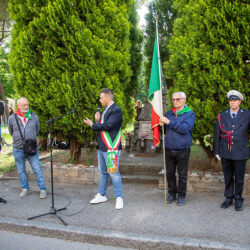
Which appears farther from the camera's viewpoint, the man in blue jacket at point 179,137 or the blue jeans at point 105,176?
the blue jeans at point 105,176

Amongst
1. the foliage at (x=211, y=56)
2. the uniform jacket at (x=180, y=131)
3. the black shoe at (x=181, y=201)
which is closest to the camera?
the uniform jacket at (x=180, y=131)

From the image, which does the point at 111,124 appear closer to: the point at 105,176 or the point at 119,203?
the point at 105,176

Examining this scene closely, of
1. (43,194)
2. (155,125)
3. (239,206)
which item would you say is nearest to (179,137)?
(155,125)

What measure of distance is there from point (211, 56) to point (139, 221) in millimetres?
3418

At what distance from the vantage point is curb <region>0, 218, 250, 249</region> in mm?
3186

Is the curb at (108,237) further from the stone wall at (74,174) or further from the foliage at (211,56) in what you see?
the foliage at (211,56)

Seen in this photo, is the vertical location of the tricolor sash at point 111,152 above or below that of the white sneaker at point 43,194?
above

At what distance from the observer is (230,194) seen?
14.2 feet

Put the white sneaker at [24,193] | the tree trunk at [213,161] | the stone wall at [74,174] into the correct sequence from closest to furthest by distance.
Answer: the white sneaker at [24,193] → the tree trunk at [213,161] → the stone wall at [74,174]

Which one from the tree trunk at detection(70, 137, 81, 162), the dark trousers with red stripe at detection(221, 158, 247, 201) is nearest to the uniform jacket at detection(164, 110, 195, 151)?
the dark trousers with red stripe at detection(221, 158, 247, 201)

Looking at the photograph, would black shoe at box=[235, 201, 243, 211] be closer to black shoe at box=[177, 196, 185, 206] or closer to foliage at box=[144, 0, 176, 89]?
black shoe at box=[177, 196, 185, 206]

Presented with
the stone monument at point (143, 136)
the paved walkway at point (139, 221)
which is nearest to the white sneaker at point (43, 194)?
the paved walkway at point (139, 221)

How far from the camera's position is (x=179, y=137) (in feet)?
14.1

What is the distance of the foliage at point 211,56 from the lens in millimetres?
4816
